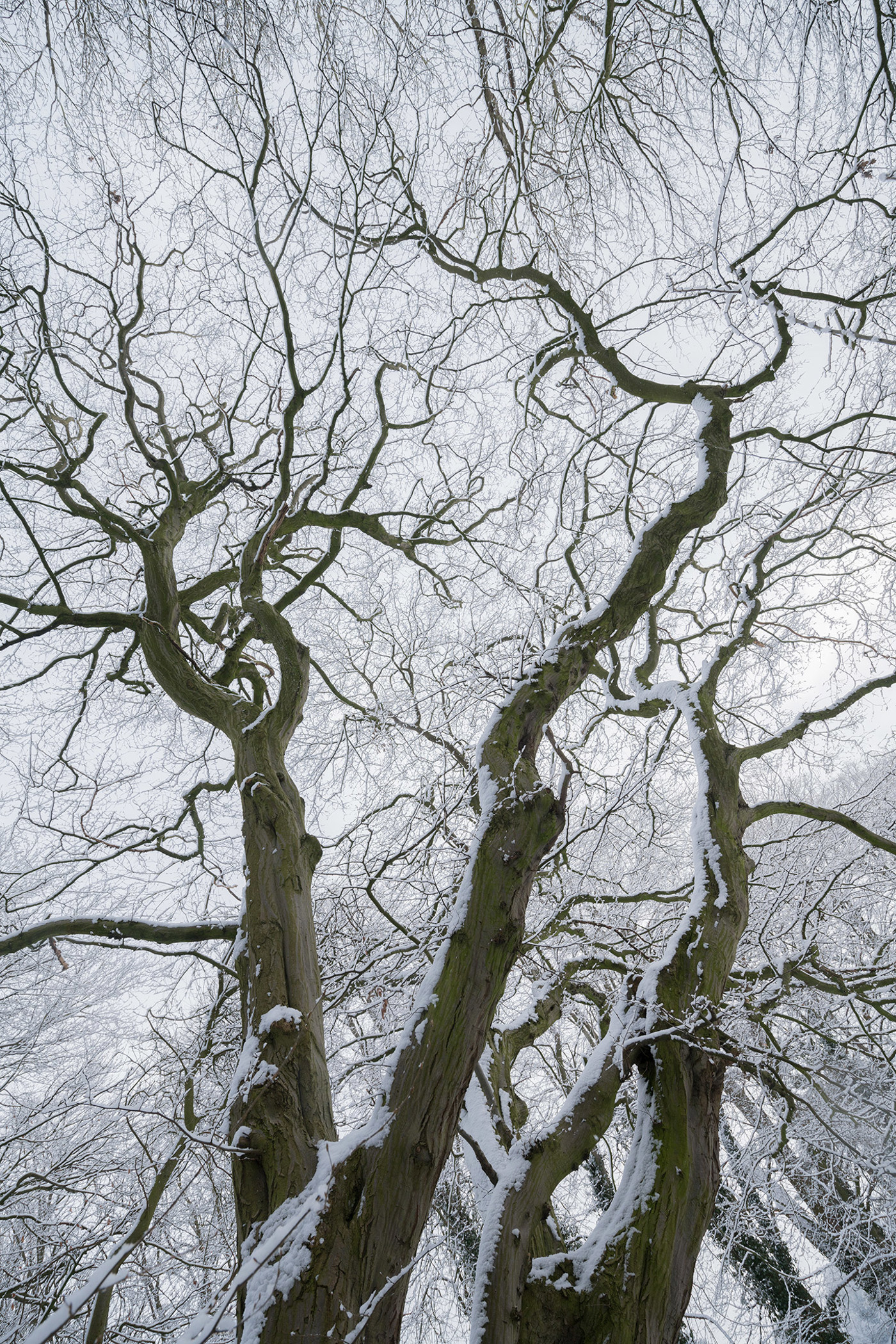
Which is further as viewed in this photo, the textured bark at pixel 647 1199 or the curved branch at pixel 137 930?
the curved branch at pixel 137 930

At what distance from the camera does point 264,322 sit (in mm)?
3707

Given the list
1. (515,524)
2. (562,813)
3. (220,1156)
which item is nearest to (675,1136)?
(562,813)

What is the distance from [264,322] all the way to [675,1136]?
13.2 ft

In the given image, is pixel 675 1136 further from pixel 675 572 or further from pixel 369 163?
pixel 369 163

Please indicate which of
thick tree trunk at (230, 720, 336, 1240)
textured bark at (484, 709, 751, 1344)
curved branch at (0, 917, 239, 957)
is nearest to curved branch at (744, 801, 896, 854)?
textured bark at (484, 709, 751, 1344)

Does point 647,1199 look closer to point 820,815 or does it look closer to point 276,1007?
point 276,1007

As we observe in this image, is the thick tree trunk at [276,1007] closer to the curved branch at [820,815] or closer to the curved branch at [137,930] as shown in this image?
the curved branch at [137,930]

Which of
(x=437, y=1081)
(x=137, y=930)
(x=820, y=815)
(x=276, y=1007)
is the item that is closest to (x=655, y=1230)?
(x=437, y=1081)

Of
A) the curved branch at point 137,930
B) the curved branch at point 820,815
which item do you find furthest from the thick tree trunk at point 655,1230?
the curved branch at point 137,930

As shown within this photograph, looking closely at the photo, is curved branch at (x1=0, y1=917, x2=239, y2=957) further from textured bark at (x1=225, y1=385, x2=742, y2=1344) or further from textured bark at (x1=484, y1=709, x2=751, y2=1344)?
textured bark at (x1=484, y1=709, x2=751, y2=1344)

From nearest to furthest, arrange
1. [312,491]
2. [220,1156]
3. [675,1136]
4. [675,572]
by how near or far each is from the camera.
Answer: [675,1136], [220,1156], [312,491], [675,572]

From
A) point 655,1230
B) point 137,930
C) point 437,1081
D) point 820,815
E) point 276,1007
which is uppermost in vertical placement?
point 820,815

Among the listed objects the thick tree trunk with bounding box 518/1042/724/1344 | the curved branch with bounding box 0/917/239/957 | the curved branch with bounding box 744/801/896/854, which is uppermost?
the curved branch with bounding box 744/801/896/854

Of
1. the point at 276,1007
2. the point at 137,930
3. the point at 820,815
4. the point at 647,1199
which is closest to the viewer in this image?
the point at 647,1199
